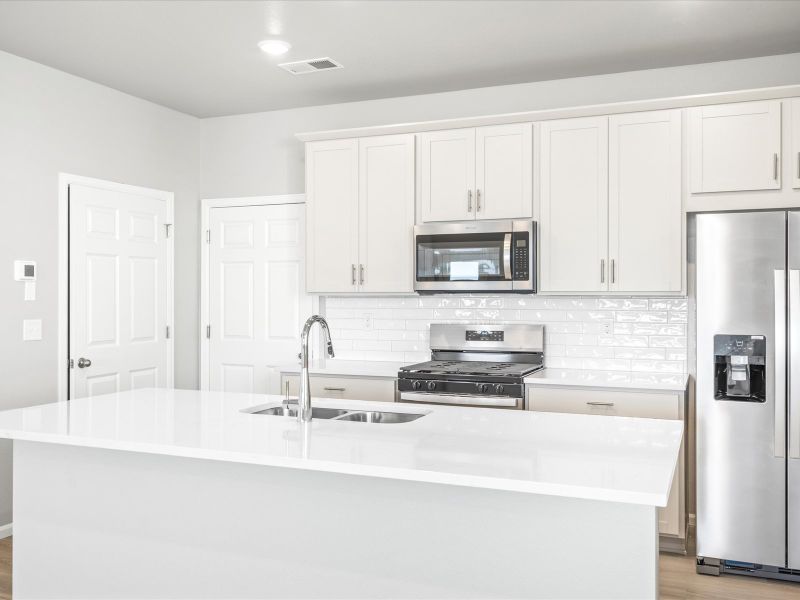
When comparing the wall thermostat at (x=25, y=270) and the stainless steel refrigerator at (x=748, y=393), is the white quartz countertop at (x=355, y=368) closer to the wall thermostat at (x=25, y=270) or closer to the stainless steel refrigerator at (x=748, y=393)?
the wall thermostat at (x=25, y=270)

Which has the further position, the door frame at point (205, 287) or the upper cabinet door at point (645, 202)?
the door frame at point (205, 287)

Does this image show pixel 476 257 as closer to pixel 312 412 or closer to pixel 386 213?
pixel 386 213

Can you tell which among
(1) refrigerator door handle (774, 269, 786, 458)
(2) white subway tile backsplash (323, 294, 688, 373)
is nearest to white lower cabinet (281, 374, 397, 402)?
→ (2) white subway tile backsplash (323, 294, 688, 373)

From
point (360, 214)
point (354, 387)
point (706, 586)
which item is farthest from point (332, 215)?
point (706, 586)

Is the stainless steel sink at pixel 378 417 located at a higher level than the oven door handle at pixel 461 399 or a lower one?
higher

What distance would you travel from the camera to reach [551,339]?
452cm

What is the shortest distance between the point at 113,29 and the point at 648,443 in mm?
3250

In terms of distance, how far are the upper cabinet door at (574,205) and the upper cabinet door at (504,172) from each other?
100mm

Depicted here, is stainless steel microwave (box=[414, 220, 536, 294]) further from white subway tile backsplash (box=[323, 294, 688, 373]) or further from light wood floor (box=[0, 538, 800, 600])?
light wood floor (box=[0, 538, 800, 600])

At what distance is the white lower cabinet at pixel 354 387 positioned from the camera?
4.32 metres

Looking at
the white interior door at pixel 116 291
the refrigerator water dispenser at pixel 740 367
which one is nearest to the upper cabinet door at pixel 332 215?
the white interior door at pixel 116 291

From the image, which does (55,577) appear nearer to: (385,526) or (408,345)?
(385,526)

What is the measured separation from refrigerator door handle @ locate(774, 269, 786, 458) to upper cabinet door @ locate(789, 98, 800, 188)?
1.92 feet

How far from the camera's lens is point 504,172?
14.1 ft
